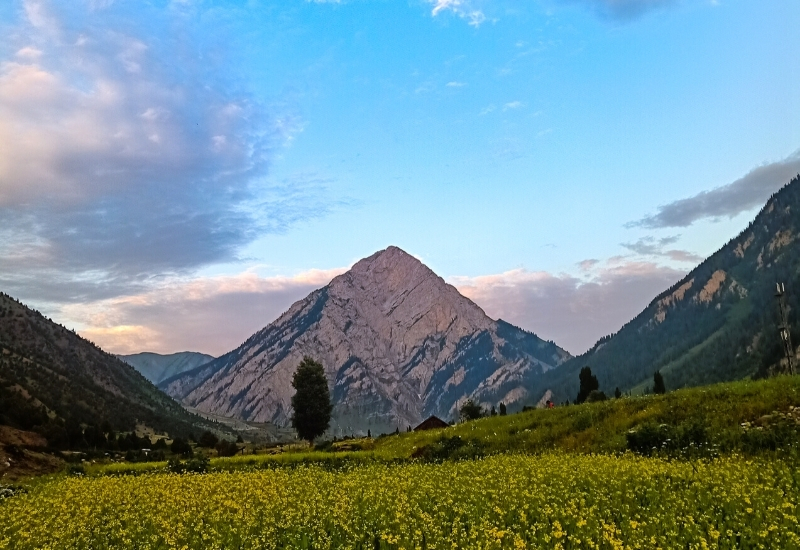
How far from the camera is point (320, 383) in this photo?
9625 centimetres

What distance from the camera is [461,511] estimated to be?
14750 mm

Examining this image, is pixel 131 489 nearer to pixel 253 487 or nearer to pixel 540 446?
pixel 253 487

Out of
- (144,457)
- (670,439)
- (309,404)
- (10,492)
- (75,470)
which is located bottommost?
(144,457)

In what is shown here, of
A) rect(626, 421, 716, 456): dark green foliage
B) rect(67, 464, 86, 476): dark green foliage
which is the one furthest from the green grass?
rect(67, 464, 86, 476): dark green foliage

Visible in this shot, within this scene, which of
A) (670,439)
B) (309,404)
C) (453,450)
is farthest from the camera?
(309,404)

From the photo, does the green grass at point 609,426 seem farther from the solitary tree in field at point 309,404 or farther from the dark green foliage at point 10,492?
the solitary tree in field at point 309,404

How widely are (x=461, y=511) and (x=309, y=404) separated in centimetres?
8267

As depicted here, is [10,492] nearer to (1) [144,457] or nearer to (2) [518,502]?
(2) [518,502]

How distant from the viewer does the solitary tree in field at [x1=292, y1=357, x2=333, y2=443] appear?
308 ft

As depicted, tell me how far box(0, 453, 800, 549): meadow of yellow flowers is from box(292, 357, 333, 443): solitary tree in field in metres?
69.2

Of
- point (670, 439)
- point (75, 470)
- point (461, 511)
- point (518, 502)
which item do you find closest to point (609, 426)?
point (670, 439)

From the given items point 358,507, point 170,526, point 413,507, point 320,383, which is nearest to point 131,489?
Result: point 170,526

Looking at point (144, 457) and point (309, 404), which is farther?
point (309, 404)

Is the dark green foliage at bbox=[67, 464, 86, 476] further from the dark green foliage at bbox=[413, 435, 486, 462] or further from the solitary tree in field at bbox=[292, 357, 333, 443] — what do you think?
the solitary tree in field at bbox=[292, 357, 333, 443]
